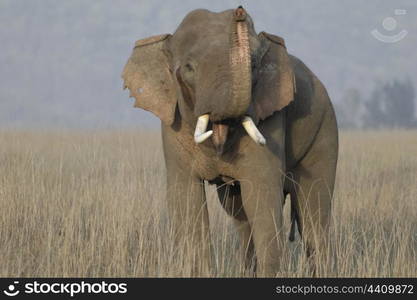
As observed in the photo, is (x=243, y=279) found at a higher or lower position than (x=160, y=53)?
lower

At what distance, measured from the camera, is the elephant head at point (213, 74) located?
4.61m

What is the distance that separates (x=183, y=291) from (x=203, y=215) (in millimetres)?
826

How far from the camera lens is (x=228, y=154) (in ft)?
17.9

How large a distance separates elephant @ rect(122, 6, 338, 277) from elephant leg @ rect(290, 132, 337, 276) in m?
0.43

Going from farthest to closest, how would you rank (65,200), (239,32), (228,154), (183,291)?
(65,200)
(228,154)
(183,291)
(239,32)

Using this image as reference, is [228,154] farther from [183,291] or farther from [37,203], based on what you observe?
[37,203]

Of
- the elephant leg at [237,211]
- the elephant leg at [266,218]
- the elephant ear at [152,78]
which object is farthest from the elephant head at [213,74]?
the elephant leg at [237,211]

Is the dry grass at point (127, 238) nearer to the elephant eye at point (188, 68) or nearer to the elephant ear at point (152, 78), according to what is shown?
the elephant ear at point (152, 78)

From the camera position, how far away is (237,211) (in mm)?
6613

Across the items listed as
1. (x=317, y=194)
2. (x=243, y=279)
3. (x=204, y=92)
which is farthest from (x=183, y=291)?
(x=317, y=194)

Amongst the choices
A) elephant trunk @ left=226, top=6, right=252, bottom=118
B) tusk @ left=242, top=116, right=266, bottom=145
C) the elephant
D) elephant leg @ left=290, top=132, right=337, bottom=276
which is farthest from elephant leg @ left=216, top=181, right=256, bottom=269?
elephant trunk @ left=226, top=6, right=252, bottom=118

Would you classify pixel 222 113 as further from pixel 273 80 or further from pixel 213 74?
pixel 273 80

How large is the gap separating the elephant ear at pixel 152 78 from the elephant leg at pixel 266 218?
74cm

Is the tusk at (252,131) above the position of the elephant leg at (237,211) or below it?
below
